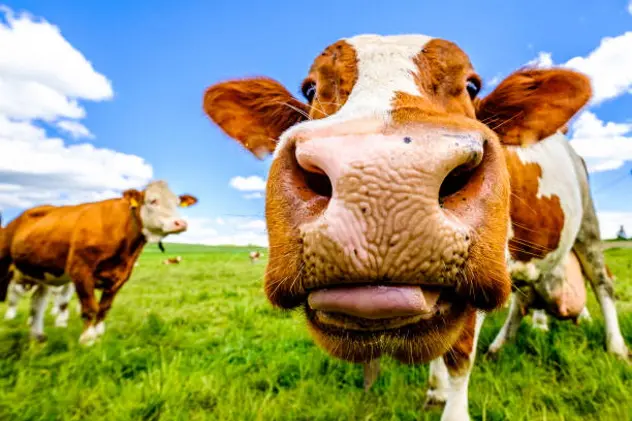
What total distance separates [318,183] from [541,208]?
2.63 metres

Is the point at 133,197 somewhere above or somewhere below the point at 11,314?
above

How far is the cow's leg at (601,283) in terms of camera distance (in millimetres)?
3928

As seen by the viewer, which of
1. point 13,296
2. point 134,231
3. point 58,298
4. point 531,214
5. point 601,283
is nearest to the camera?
point 531,214

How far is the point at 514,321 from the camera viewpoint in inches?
165

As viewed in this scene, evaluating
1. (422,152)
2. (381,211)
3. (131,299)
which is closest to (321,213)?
(381,211)

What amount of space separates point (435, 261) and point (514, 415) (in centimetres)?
209

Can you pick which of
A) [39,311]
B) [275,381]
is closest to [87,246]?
[39,311]

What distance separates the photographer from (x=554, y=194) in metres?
3.43

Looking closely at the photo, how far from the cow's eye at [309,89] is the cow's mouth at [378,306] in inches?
52.4

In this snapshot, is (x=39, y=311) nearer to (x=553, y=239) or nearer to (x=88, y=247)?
(x=88, y=247)

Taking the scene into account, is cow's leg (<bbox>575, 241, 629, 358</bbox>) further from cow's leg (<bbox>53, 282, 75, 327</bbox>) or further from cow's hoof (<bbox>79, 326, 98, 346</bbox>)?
cow's leg (<bbox>53, 282, 75, 327</bbox>)

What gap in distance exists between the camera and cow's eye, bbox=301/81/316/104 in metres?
2.22

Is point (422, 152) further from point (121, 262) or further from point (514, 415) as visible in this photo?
point (121, 262)

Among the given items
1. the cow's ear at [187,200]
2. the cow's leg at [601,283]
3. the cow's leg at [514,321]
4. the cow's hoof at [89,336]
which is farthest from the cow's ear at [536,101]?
the cow's ear at [187,200]
